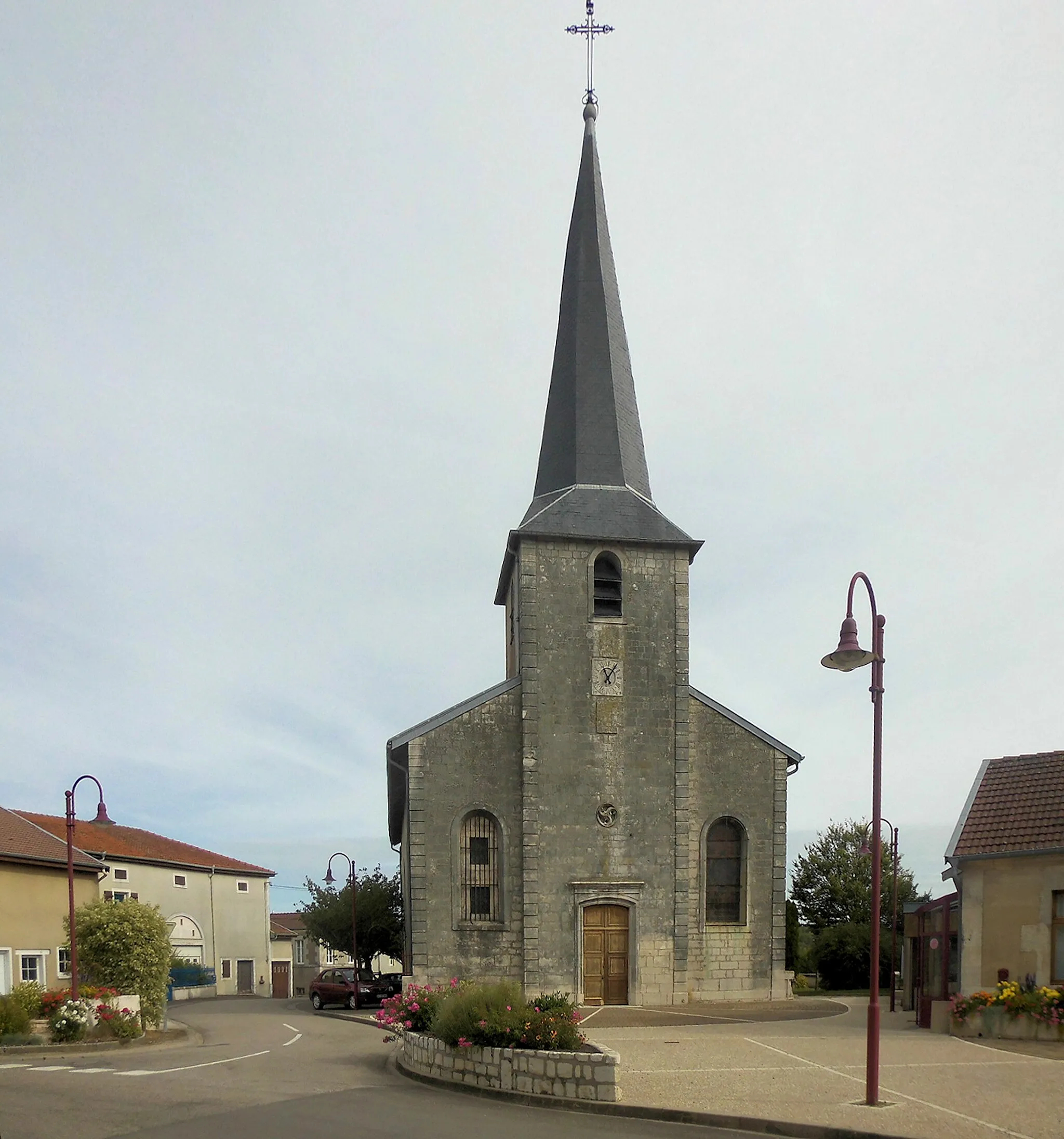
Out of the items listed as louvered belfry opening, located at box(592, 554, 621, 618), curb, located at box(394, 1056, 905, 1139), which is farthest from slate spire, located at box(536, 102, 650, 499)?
curb, located at box(394, 1056, 905, 1139)

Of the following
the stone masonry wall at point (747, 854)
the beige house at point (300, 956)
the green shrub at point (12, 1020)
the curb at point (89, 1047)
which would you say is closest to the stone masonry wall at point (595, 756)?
the stone masonry wall at point (747, 854)

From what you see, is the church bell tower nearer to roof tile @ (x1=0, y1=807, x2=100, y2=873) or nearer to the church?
the church

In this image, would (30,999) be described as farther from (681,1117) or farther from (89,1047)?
(681,1117)

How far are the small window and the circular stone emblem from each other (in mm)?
9748

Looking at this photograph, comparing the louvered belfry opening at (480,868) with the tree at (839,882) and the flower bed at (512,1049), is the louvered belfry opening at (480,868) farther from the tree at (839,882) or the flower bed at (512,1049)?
the tree at (839,882)

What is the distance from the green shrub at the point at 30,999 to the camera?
64.5 ft

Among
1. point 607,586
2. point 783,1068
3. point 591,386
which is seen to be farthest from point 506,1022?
point 591,386

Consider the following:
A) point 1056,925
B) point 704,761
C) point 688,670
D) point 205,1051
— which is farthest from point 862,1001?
point 205,1051

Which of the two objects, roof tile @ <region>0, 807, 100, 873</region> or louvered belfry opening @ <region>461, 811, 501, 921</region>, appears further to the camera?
roof tile @ <region>0, 807, 100, 873</region>

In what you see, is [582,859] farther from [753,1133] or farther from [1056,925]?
[753,1133]

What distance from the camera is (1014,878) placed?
16875 millimetres

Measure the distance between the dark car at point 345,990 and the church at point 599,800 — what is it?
159 inches

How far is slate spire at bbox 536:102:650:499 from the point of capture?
85.8 ft

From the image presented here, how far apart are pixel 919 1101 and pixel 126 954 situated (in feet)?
59.8
